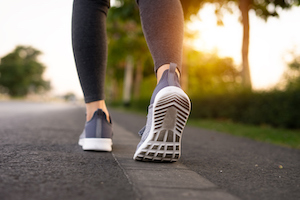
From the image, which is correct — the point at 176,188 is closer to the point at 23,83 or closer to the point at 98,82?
the point at 98,82

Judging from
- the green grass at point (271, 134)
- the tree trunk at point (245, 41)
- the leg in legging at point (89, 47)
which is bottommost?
the green grass at point (271, 134)

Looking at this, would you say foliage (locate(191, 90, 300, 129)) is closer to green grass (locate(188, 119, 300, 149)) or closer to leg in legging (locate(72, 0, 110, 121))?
green grass (locate(188, 119, 300, 149))

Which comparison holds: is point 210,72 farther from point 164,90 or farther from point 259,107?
point 164,90

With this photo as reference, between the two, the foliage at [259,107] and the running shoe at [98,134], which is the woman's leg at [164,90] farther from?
the foliage at [259,107]

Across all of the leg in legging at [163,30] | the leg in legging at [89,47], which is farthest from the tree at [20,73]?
the leg in legging at [163,30]

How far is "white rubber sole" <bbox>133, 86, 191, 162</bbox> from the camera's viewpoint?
1440mm

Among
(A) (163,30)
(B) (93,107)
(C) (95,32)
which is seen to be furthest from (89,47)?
(A) (163,30)

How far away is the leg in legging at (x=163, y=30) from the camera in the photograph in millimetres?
1606

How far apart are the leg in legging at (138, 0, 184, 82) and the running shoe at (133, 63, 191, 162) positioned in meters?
0.18

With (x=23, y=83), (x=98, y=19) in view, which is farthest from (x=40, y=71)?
(x=98, y=19)

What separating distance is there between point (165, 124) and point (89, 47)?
0.74m

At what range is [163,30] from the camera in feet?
5.43

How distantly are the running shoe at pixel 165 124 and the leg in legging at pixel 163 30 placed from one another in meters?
0.18

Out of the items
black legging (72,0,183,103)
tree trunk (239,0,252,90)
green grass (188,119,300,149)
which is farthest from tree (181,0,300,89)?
black legging (72,0,183,103)
